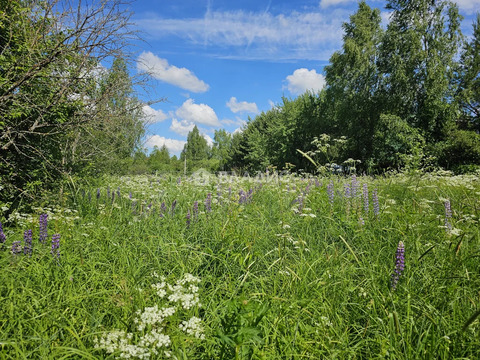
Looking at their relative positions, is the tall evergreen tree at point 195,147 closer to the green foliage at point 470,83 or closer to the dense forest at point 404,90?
the dense forest at point 404,90

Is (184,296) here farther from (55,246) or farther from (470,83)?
(470,83)

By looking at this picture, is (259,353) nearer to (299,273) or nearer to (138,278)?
(299,273)

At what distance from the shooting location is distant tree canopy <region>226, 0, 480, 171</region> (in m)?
19.8

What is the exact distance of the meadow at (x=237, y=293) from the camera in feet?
5.37

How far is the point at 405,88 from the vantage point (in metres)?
21.0

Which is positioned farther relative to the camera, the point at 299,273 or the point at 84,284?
the point at 299,273

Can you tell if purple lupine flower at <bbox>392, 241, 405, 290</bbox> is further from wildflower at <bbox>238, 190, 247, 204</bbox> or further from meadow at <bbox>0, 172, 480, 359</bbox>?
wildflower at <bbox>238, 190, 247, 204</bbox>

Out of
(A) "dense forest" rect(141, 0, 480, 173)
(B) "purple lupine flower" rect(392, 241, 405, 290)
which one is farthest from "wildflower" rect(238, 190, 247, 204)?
(A) "dense forest" rect(141, 0, 480, 173)

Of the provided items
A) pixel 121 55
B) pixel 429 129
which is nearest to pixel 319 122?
pixel 429 129

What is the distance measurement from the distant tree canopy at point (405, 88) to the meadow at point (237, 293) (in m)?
15.9

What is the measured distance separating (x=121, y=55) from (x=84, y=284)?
3.11 metres

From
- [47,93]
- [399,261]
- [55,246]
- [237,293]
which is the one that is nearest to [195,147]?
[47,93]

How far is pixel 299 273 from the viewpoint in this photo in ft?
8.20

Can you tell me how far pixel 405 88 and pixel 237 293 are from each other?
23699mm
